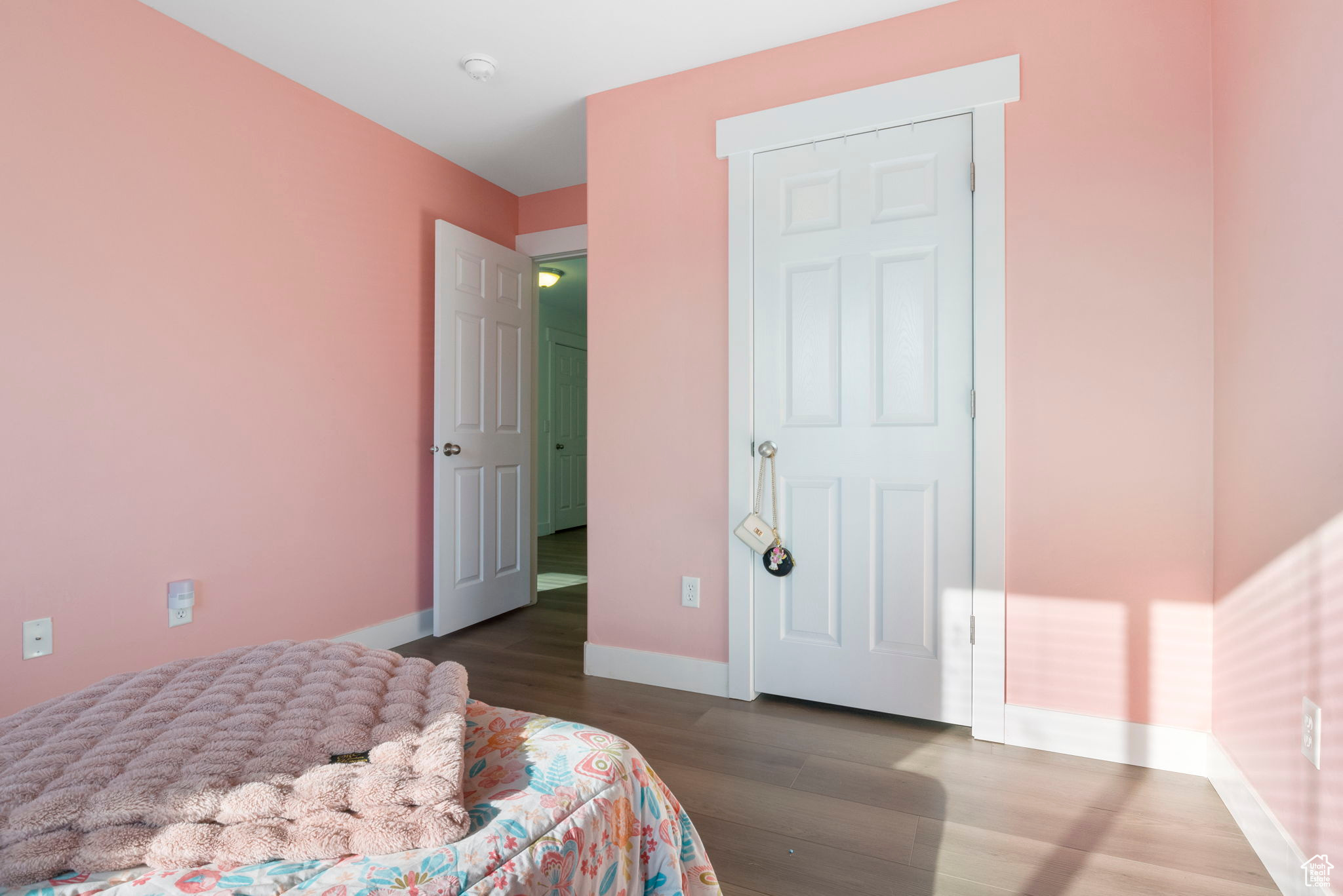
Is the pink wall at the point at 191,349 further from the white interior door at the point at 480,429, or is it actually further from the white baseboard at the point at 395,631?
the white interior door at the point at 480,429

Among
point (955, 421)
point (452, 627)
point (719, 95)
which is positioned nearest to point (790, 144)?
point (719, 95)

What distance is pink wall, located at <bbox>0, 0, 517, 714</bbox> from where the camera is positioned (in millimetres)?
2045

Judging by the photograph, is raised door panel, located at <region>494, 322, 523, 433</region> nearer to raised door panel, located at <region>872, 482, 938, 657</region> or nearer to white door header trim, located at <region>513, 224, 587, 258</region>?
white door header trim, located at <region>513, 224, 587, 258</region>

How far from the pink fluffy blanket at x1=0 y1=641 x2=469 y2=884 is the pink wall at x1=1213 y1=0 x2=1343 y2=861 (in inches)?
64.1

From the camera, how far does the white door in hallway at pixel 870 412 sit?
228cm

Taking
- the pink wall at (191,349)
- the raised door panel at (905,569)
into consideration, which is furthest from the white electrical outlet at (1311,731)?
the pink wall at (191,349)

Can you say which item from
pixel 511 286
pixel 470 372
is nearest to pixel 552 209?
pixel 511 286

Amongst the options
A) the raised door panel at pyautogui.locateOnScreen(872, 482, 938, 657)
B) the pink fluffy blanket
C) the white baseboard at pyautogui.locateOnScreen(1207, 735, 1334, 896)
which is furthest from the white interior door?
the white baseboard at pyautogui.locateOnScreen(1207, 735, 1334, 896)

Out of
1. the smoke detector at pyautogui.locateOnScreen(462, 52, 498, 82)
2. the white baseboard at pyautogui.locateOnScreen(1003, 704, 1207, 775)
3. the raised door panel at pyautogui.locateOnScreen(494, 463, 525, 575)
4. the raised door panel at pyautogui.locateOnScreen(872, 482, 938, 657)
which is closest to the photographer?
the white baseboard at pyautogui.locateOnScreen(1003, 704, 1207, 775)

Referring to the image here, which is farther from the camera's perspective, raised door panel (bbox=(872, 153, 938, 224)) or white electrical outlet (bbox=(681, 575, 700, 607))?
white electrical outlet (bbox=(681, 575, 700, 607))

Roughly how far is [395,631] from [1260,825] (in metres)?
3.26

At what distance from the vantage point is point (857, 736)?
2.24m

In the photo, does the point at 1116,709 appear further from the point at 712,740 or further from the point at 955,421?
the point at 712,740

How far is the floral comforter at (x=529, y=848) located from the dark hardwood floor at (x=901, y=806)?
63 cm
